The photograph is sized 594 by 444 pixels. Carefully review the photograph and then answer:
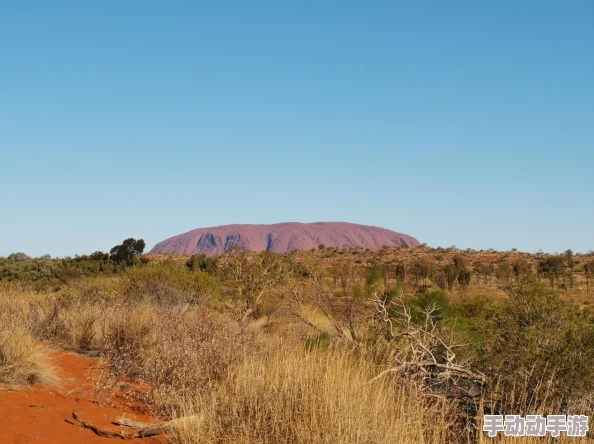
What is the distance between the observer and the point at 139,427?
5.77m

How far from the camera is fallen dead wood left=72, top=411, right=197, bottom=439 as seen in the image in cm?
554

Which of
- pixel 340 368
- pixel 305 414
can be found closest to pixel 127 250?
pixel 340 368

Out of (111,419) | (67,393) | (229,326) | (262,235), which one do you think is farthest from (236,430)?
(262,235)

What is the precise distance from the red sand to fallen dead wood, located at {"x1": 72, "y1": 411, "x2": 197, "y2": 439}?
0.18 ft

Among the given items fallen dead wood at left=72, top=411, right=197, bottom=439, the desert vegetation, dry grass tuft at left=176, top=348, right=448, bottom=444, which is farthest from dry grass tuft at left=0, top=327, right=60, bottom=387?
dry grass tuft at left=176, top=348, right=448, bottom=444

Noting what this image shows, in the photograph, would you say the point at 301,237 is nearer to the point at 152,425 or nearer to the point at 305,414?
the point at 152,425

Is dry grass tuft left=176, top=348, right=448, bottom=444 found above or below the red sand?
above

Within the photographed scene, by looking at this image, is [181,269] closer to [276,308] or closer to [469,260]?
[276,308]

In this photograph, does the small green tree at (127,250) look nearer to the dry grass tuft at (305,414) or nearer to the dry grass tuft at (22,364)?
the dry grass tuft at (22,364)

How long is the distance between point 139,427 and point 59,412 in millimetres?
929

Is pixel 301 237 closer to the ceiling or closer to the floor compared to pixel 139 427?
closer to the ceiling

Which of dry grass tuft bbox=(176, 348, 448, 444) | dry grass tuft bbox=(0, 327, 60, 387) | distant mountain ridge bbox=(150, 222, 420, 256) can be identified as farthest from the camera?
distant mountain ridge bbox=(150, 222, 420, 256)

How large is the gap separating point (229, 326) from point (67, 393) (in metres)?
2.65

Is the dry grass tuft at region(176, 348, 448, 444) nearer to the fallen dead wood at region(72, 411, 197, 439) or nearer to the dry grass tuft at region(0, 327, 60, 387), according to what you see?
the fallen dead wood at region(72, 411, 197, 439)
